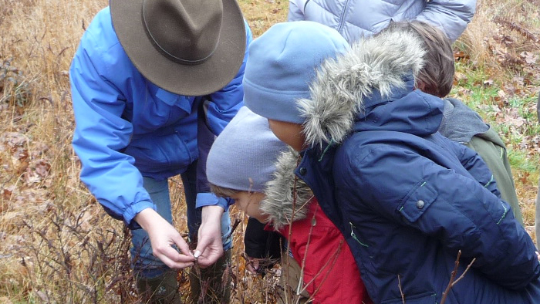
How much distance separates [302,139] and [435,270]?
57 cm

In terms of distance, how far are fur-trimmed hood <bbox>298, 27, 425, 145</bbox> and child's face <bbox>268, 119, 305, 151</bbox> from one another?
10cm

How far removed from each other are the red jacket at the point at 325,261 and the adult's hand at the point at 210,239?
1.50 feet

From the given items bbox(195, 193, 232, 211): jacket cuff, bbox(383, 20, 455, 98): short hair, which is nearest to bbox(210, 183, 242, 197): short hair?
bbox(195, 193, 232, 211): jacket cuff

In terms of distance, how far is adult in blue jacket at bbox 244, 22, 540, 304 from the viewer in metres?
1.59

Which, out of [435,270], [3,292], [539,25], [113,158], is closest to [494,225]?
[435,270]

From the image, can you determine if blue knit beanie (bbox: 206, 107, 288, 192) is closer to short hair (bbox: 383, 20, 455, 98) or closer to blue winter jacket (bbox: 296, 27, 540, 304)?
blue winter jacket (bbox: 296, 27, 540, 304)

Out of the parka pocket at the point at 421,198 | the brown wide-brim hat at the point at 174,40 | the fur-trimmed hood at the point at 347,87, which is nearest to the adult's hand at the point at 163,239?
the brown wide-brim hat at the point at 174,40

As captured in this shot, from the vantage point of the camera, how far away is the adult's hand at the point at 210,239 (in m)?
2.44

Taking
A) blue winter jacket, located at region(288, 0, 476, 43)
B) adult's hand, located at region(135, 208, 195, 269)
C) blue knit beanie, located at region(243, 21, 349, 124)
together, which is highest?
blue knit beanie, located at region(243, 21, 349, 124)

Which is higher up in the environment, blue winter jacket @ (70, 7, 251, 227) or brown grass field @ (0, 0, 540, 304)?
blue winter jacket @ (70, 7, 251, 227)

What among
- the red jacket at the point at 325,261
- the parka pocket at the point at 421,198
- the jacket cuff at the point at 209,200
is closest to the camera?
the parka pocket at the point at 421,198

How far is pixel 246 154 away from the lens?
7.10ft

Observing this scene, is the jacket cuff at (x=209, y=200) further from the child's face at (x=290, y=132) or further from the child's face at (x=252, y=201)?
the child's face at (x=290, y=132)

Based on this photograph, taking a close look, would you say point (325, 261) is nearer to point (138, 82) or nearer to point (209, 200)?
point (209, 200)
